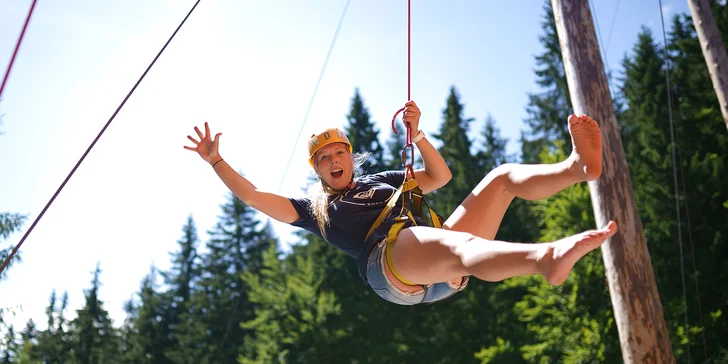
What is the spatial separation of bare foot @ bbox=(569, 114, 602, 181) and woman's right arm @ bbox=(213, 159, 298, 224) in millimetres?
1556

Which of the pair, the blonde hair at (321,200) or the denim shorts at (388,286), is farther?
the blonde hair at (321,200)

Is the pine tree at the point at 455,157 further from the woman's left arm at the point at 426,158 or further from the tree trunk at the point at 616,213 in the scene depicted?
the woman's left arm at the point at 426,158

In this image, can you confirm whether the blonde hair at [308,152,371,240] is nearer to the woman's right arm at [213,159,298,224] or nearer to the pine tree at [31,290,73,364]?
the woman's right arm at [213,159,298,224]

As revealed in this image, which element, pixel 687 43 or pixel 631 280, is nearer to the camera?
pixel 631 280

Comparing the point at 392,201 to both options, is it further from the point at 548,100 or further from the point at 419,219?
the point at 548,100

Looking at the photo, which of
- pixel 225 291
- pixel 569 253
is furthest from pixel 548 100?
pixel 569 253

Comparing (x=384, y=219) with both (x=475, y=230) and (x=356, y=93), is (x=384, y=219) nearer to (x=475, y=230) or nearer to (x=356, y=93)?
(x=475, y=230)

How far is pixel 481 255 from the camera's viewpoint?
2572mm

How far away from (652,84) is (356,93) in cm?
1081

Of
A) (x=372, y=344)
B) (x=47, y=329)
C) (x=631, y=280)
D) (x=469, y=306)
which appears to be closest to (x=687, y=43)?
(x=469, y=306)

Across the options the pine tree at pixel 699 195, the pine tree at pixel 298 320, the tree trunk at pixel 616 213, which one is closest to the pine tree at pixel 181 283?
the pine tree at pixel 298 320

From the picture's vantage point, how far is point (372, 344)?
20.8 meters

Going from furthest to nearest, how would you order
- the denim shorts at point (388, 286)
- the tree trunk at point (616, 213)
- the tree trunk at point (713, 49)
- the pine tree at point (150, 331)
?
the pine tree at point (150, 331)
the tree trunk at point (713, 49)
the tree trunk at point (616, 213)
the denim shorts at point (388, 286)

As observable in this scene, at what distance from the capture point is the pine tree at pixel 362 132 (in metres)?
24.3
